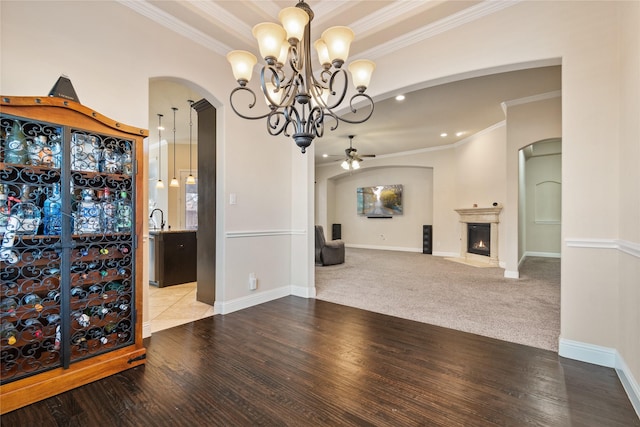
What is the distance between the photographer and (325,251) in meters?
6.38

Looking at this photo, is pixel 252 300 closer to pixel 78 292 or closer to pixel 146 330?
pixel 146 330

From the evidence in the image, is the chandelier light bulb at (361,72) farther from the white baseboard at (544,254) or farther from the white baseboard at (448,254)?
the white baseboard at (544,254)

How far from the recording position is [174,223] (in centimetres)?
787

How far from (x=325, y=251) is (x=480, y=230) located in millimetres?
3749

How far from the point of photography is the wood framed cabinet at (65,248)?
166 cm

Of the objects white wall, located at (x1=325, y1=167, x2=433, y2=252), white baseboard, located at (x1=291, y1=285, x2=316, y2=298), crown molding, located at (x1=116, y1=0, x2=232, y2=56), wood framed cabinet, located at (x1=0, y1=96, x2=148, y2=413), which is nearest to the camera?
wood framed cabinet, located at (x1=0, y1=96, x2=148, y2=413)

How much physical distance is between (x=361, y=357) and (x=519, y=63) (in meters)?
2.84

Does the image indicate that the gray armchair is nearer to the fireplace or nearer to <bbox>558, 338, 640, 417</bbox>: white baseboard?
the fireplace

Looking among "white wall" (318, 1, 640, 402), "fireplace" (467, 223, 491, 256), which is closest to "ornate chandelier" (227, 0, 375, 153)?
"white wall" (318, 1, 640, 402)

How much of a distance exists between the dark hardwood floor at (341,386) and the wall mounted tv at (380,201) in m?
6.96

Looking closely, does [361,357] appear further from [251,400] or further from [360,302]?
[360,302]

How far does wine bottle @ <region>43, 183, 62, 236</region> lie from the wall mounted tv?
28.3 ft

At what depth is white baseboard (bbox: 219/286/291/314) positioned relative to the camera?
127 inches

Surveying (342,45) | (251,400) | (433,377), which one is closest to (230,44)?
(342,45)
